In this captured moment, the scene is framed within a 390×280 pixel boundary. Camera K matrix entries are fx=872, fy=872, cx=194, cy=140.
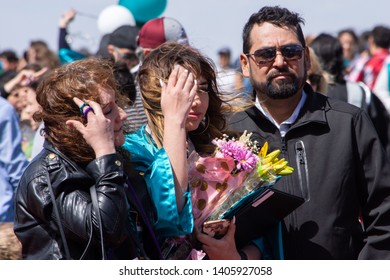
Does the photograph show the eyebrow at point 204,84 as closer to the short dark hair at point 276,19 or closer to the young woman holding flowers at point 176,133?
the young woman holding flowers at point 176,133

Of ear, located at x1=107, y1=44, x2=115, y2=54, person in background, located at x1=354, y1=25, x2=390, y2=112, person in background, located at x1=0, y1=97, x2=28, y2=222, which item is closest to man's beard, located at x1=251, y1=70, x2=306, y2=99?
person in background, located at x1=0, y1=97, x2=28, y2=222

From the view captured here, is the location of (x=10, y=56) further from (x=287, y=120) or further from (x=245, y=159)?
(x=245, y=159)

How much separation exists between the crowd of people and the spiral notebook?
66mm

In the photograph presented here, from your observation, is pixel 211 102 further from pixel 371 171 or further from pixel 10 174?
pixel 10 174

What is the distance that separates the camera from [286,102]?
4.50 m

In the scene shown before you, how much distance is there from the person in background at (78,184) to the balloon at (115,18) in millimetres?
4378

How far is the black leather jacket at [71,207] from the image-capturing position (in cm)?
330

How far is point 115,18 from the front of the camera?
7918mm

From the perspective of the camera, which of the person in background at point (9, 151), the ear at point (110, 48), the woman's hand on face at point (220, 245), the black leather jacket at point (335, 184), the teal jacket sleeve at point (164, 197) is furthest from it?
the ear at point (110, 48)

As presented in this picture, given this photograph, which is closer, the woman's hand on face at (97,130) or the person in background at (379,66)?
the woman's hand on face at (97,130)

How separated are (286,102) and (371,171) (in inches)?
22.4

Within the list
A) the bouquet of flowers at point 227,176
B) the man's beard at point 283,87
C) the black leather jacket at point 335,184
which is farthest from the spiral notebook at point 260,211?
the man's beard at point 283,87

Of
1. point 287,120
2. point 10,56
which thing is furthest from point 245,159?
point 10,56

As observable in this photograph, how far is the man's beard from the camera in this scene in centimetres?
445
